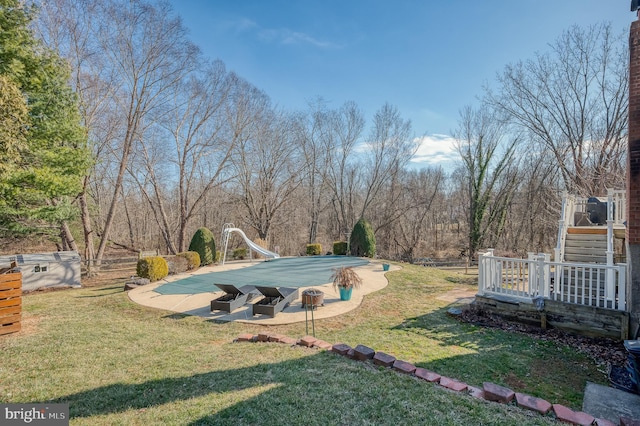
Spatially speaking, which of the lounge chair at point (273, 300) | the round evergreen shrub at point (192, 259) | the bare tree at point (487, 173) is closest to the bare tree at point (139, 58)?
the round evergreen shrub at point (192, 259)

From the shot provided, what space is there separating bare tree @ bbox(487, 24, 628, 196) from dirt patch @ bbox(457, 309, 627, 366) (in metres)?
9.77

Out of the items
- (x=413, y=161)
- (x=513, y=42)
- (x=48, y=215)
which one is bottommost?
(x=48, y=215)

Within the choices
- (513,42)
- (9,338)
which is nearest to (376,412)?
(9,338)

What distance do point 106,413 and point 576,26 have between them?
68.8 feet

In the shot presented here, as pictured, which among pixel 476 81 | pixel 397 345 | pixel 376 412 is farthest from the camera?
pixel 476 81

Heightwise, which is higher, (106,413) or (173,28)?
(173,28)

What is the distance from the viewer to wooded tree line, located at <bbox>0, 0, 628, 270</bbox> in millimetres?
13672

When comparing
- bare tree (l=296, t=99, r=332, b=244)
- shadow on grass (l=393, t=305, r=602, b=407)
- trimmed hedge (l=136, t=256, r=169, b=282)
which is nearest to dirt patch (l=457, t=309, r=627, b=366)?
shadow on grass (l=393, t=305, r=602, b=407)

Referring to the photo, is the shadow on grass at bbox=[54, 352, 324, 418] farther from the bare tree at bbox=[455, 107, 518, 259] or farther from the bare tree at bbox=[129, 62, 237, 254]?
the bare tree at bbox=[455, 107, 518, 259]

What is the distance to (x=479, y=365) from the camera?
4117 millimetres

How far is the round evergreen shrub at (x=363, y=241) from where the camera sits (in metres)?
15.3

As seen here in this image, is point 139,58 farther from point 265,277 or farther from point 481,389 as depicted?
point 481,389

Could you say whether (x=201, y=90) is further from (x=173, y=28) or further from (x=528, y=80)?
(x=528, y=80)

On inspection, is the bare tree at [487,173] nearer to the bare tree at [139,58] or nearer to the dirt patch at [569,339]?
the dirt patch at [569,339]
